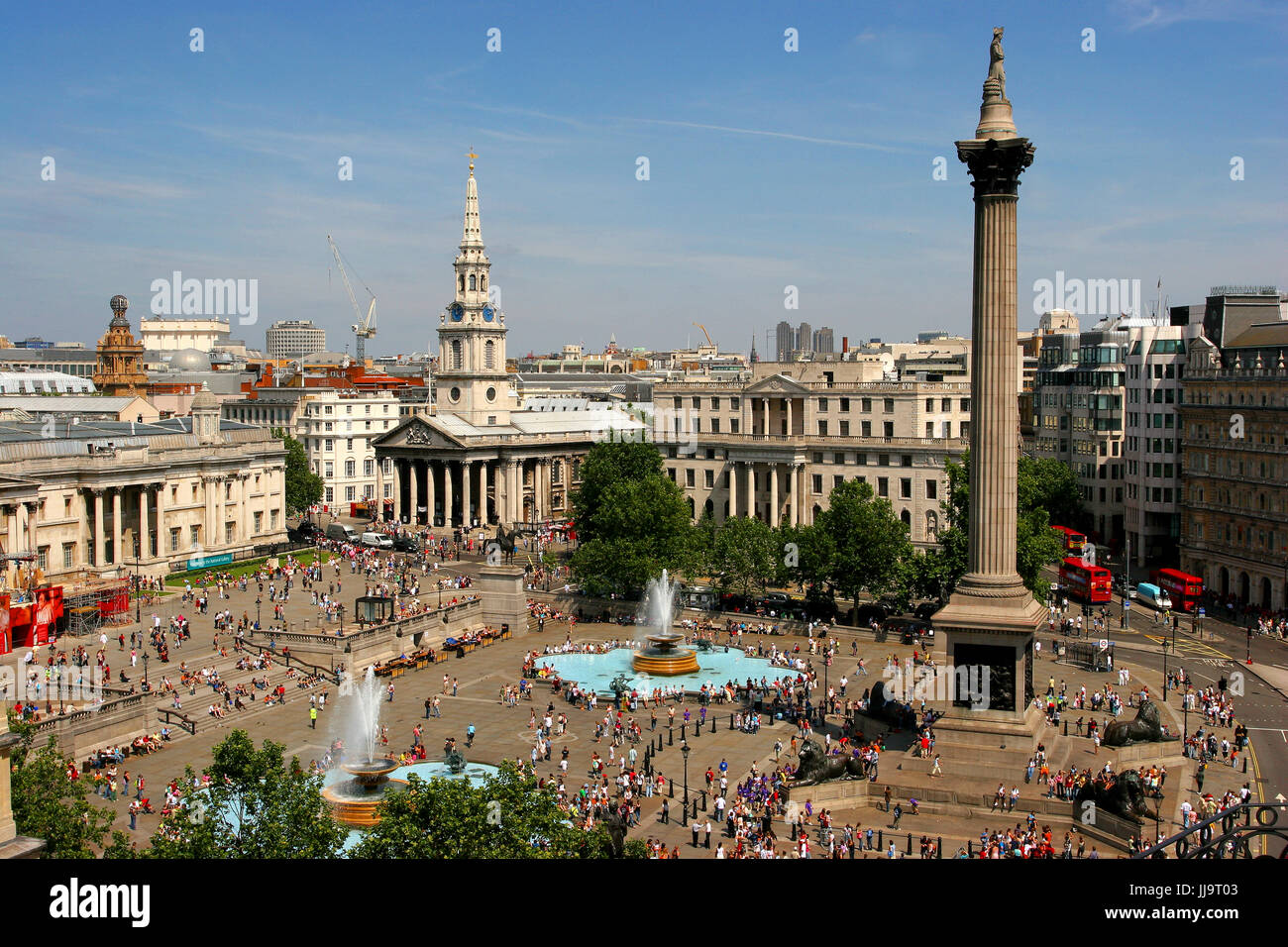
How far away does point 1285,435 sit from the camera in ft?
266

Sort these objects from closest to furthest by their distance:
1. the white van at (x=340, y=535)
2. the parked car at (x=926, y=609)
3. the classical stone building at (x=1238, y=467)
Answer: the parked car at (x=926, y=609) < the classical stone building at (x=1238, y=467) < the white van at (x=340, y=535)

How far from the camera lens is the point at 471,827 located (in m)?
27.9

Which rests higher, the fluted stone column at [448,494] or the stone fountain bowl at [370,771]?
the fluted stone column at [448,494]

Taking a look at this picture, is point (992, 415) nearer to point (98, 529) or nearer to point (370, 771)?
point (370, 771)

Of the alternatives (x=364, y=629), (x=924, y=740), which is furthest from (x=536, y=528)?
(x=924, y=740)

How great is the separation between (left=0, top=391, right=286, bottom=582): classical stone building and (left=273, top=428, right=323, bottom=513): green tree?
53.4 feet

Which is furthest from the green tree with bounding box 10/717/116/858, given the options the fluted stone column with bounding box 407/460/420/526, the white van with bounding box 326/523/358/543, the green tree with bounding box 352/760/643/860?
the fluted stone column with bounding box 407/460/420/526

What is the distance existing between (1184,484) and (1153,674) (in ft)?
111

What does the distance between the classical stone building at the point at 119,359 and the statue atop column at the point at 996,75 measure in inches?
5520

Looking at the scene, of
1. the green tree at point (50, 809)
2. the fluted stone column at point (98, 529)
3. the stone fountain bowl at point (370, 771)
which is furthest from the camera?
the fluted stone column at point (98, 529)

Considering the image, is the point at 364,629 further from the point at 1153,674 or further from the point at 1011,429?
the point at 1153,674

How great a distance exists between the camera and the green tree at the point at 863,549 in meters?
76.4

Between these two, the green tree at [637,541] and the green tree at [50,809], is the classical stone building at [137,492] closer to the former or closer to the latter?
the green tree at [637,541]

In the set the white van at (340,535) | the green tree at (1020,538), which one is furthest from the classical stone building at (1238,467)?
the white van at (340,535)
